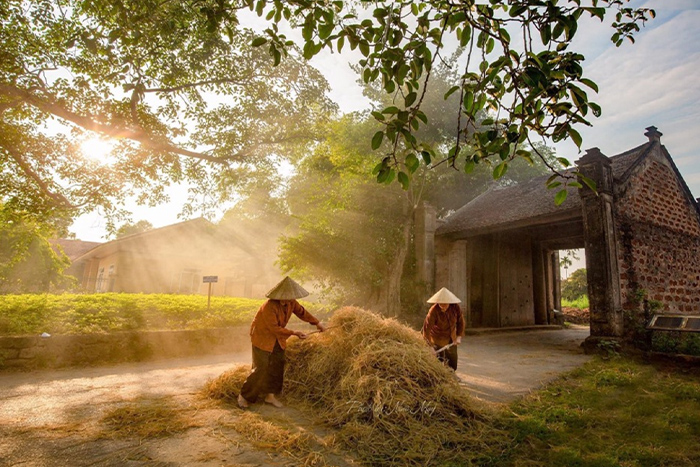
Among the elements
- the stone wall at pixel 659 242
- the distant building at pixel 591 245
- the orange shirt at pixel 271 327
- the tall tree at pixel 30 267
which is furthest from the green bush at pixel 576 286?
the tall tree at pixel 30 267

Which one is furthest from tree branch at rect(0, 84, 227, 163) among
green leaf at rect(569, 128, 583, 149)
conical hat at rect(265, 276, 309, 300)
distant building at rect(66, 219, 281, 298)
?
distant building at rect(66, 219, 281, 298)

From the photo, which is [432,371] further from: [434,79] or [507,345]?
[434,79]

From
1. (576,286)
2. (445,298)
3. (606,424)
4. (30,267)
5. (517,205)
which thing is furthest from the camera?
(576,286)

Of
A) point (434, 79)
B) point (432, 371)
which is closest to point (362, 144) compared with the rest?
point (434, 79)

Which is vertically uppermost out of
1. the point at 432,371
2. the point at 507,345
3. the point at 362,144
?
the point at 362,144

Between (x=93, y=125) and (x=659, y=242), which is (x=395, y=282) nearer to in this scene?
(x=659, y=242)

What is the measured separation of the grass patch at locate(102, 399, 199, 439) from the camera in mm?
3617

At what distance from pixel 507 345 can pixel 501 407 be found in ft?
23.0

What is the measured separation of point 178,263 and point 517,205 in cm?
1955

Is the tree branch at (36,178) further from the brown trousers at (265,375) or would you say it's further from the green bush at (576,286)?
the green bush at (576,286)

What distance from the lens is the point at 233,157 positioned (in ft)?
37.6

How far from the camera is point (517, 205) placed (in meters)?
12.7

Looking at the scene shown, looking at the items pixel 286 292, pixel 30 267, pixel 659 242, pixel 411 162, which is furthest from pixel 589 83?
pixel 30 267

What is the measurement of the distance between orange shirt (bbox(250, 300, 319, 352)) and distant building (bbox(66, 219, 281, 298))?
1903 cm
